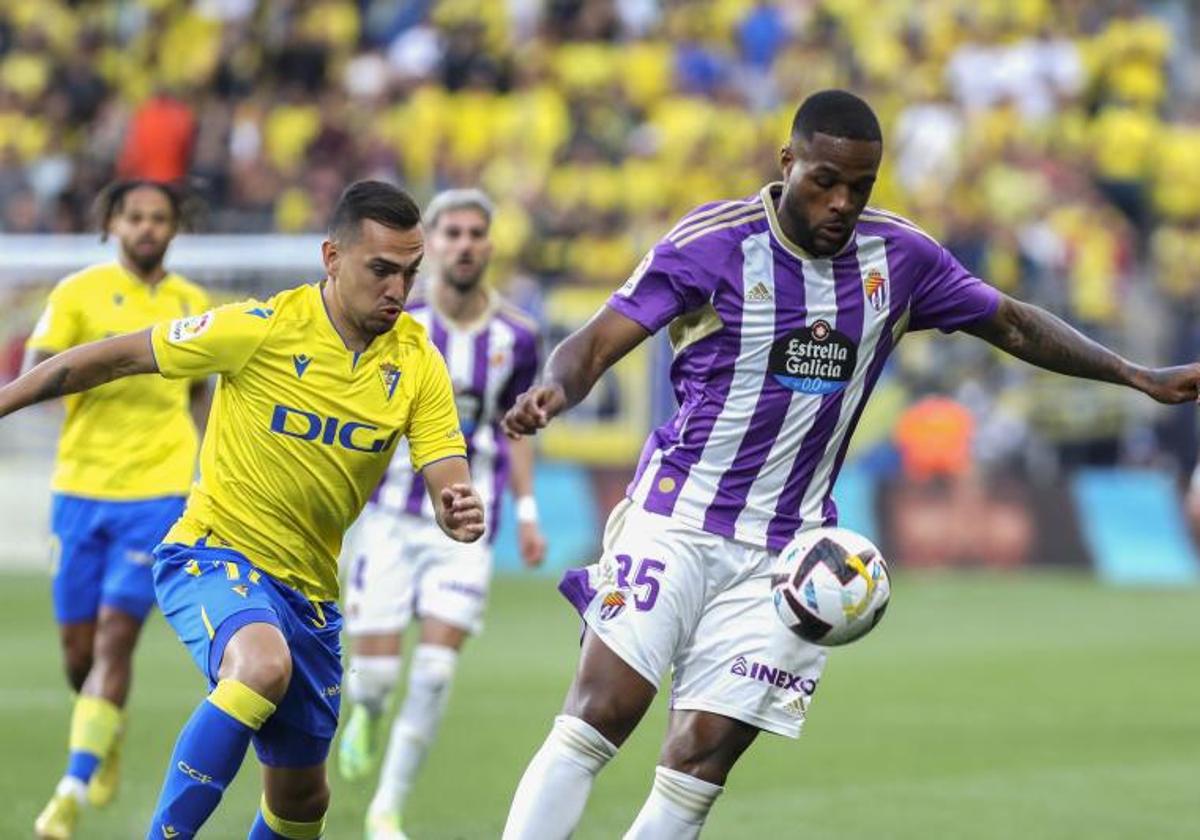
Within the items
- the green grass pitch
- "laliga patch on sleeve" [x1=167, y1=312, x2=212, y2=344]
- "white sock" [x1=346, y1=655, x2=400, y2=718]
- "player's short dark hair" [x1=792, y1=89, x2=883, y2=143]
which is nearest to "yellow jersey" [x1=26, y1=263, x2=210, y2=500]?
"white sock" [x1=346, y1=655, x2=400, y2=718]

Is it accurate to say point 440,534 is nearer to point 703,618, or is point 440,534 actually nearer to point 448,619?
point 448,619

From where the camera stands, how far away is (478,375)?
32.4 ft

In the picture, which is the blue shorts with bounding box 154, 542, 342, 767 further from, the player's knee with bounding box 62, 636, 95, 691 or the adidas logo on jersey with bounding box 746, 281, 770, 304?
the player's knee with bounding box 62, 636, 95, 691

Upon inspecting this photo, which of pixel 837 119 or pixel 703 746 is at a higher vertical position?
pixel 837 119

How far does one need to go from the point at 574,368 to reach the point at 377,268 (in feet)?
2.43

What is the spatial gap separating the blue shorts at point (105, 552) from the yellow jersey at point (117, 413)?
0.06 m

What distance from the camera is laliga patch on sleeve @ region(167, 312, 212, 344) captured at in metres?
6.64

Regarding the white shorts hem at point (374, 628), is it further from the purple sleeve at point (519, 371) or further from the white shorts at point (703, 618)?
the white shorts at point (703, 618)

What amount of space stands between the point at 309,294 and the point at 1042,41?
777 inches

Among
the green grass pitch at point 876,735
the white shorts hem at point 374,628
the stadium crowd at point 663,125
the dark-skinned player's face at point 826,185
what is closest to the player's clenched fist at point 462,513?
the dark-skinned player's face at point 826,185

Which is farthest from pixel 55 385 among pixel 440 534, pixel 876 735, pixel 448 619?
pixel 876 735

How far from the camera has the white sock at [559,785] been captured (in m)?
6.42

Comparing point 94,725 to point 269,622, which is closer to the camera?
point 269,622

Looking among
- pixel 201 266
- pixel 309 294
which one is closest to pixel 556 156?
pixel 201 266
